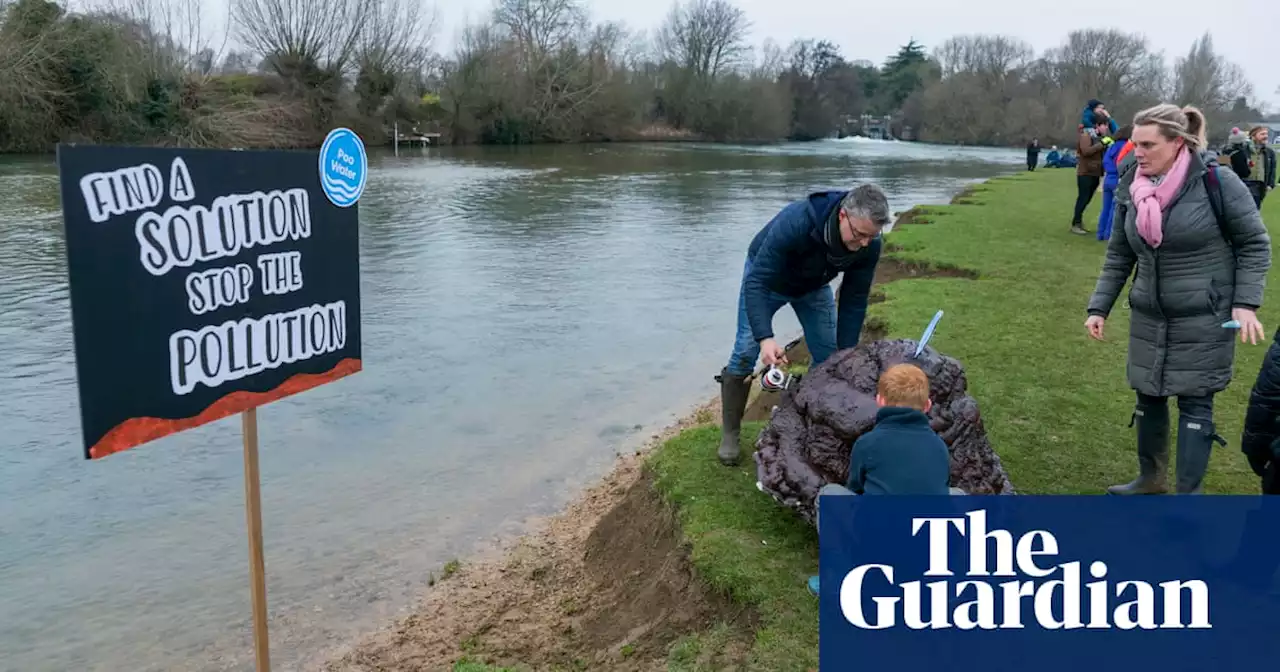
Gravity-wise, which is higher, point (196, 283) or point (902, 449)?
point (196, 283)

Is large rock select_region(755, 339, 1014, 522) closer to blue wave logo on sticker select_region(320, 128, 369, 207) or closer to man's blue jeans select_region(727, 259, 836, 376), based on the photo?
man's blue jeans select_region(727, 259, 836, 376)

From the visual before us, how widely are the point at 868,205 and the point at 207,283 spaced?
2756 millimetres

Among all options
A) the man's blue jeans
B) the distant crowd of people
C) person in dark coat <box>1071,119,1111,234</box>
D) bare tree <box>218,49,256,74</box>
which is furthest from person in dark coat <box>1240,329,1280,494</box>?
bare tree <box>218,49,256,74</box>

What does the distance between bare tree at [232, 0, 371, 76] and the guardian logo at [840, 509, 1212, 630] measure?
200 ft

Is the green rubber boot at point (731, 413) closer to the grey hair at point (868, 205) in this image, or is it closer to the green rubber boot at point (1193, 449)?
the grey hair at point (868, 205)

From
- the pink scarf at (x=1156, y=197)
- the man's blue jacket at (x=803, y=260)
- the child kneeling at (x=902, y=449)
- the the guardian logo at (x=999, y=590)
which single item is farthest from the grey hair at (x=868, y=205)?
the the guardian logo at (x=999, y=590)

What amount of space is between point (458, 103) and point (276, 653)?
65429 mm

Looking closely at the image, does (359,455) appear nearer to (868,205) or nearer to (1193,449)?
(868,205)

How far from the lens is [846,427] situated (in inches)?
173

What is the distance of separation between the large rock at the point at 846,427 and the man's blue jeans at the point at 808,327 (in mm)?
429

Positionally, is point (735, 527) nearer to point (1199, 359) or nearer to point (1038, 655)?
point (1038, 655)

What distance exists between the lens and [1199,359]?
423 centimetres

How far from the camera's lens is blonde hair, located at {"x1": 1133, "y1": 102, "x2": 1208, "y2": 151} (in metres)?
4.05

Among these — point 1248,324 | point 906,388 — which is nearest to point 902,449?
point 906,388
